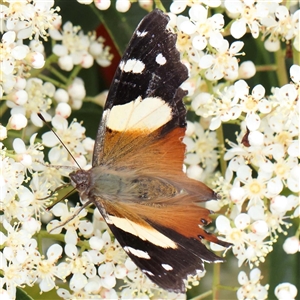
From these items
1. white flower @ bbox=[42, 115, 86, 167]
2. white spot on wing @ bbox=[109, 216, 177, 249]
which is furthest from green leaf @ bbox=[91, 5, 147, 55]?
white spot on wing @ bbox=[109, 216, 177, 249]

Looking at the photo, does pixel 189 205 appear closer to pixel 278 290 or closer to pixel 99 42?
pixel 278 290

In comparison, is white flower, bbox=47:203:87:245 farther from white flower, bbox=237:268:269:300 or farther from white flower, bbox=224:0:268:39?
white flower, bbox=224:0:268:39

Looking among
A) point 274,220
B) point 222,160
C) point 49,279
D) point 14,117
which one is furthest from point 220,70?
point 49,279

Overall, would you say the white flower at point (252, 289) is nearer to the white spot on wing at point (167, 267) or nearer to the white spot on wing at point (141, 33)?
the white spot on wing at point (167, 267)

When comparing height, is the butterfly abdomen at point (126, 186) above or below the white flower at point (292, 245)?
above

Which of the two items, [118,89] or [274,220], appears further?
[274,220]

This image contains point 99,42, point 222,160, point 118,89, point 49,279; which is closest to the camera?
point 118,89

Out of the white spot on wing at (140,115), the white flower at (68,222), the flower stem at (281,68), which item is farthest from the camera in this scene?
the flower stem at (281,68)

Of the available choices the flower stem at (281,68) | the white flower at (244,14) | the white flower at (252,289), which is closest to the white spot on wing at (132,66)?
the white flower at (244,14)
